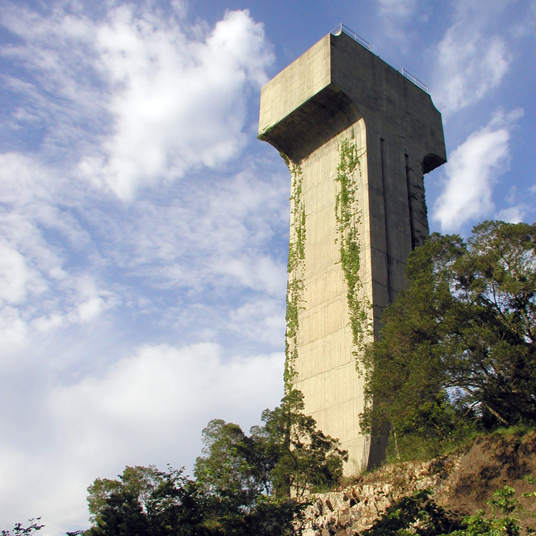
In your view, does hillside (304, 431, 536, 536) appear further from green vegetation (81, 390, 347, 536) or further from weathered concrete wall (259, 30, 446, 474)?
weathered concrete wall (259, 30, 446, 474)

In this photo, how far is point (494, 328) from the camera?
21.2 m

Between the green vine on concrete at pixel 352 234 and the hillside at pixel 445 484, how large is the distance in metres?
7.11

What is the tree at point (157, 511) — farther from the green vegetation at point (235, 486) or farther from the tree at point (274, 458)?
the tree at point (274, 458)

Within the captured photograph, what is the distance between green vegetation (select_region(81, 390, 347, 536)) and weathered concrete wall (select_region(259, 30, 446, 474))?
13.0 ft

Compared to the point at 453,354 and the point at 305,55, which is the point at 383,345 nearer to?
the point at 453,354

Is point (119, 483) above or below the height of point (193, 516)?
above

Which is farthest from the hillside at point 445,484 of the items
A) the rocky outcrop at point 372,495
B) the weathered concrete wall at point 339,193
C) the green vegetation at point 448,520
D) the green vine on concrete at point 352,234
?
the green vine on concrete at point 352,234

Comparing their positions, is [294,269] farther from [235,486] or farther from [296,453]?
[235,486]

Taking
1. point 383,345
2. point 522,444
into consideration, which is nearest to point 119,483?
point 383,345

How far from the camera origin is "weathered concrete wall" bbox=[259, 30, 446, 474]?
30125 mm

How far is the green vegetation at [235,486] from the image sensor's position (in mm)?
17391

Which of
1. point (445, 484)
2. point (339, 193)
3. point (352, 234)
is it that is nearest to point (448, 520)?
point (445, 484)

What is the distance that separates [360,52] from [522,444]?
23.6 meters

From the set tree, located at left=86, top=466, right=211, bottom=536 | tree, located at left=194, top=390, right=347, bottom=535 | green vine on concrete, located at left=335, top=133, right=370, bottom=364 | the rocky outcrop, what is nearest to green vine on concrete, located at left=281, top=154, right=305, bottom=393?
green vine on concrete, located at left=335, top=133, right=370, bottom=364
